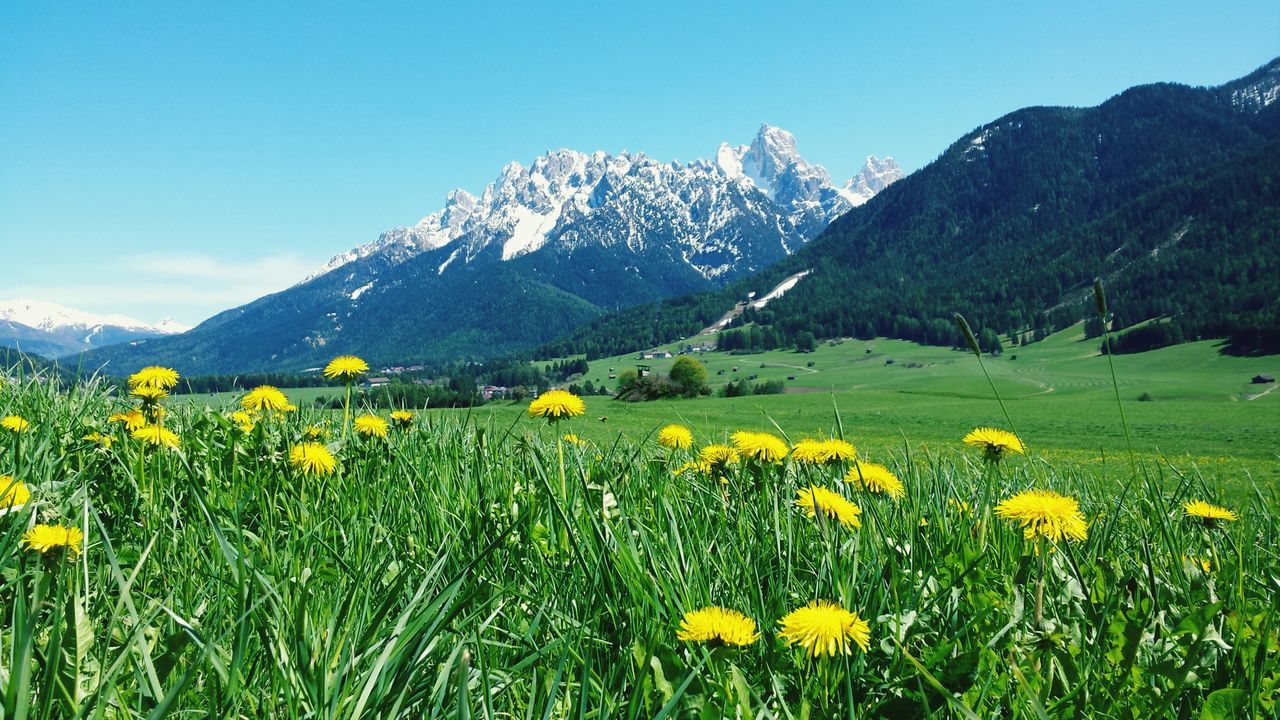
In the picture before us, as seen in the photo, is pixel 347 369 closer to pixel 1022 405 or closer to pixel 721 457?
pixel 721 457

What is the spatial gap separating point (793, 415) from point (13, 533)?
45113 mm

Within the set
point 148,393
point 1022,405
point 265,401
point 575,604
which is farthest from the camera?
point 1022,405

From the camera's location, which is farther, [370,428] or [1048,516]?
[370,428]

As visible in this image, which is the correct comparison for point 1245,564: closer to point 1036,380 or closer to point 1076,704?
point 1076,704

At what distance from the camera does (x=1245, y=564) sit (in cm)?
266

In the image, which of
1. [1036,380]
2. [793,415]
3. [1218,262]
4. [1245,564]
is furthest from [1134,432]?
[1218,262]

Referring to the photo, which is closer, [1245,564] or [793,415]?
[1245,564]

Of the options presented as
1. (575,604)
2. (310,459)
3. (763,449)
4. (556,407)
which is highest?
(556,407)

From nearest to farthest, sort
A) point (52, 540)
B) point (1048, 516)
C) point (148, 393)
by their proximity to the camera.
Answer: point (52, 540)
point (1048, 516)
point (148, 393)

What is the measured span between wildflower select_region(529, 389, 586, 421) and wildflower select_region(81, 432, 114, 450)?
6.89 ft

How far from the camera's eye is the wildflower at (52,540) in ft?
4.97

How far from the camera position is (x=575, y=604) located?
1882mm

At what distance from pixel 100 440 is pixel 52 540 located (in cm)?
229

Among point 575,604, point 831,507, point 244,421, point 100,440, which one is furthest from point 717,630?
point 244,421
